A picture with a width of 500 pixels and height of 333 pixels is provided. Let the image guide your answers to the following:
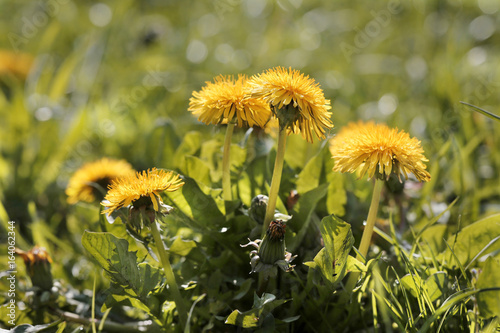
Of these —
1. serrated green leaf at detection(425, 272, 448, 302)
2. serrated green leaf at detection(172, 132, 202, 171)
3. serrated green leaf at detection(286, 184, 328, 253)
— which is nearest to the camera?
serrated green leaf at detection(425, 272, 448, 302)

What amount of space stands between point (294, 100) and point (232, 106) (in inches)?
7.6

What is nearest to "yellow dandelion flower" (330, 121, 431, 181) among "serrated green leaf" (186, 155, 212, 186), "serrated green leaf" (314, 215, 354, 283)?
"serrated green leaf" (314, 215, 354, 283)

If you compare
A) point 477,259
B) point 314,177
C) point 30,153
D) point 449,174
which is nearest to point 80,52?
point 30,153

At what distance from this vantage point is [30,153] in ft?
7.38

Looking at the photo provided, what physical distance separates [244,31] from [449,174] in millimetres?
2481

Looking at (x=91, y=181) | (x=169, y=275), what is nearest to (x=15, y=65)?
(x=91, y=181)

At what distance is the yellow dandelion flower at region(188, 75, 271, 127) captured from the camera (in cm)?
113

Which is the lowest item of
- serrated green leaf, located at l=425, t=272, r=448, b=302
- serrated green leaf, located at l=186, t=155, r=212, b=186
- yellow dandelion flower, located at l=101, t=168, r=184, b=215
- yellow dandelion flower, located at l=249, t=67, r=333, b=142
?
serrated green leaf, located at l=425, t=272, r=448, b=302

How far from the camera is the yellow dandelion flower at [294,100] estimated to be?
3.38 ft

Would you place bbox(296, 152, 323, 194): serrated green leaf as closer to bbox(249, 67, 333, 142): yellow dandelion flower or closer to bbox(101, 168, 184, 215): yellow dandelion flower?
bbox(249, 67, 333, 142): yellow dandelion flower

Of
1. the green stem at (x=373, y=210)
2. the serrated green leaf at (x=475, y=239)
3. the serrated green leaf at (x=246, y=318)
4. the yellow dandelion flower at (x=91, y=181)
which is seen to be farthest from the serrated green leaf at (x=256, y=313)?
the yellow dandelion flower at (x=91, y=181)

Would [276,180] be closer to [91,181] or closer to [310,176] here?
[310,176]

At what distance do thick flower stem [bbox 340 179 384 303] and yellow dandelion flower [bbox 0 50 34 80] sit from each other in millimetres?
2661

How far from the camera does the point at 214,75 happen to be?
10.4 ft
